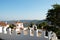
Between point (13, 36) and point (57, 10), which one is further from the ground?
point (57, 10)

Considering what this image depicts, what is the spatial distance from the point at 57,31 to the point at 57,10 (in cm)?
183

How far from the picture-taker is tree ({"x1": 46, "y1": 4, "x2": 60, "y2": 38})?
1357cm

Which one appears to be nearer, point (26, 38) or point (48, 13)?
point (26, 38)

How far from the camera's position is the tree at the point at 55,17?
534 inches

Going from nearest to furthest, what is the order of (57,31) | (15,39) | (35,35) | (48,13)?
(35,35), (15,39), (57,31), (48,13)

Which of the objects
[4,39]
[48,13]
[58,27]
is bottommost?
[4,39]

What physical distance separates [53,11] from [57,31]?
6.06ft

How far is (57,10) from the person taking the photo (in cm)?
1397

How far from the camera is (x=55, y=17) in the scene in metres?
14.0

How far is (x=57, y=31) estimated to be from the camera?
1335 centimetres

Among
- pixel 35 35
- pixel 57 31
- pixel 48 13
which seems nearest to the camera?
pixel 35 35

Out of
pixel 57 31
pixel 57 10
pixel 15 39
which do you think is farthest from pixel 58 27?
pixel 15 39

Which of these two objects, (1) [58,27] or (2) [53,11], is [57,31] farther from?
(2) [53,11]

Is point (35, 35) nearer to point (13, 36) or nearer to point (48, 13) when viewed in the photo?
point (13, 36)
